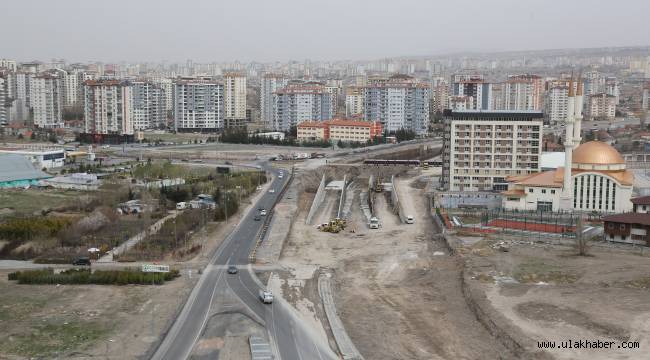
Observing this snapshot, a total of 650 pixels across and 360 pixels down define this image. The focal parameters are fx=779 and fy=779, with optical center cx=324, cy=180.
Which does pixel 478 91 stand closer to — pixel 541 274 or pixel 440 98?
pixel 440 98

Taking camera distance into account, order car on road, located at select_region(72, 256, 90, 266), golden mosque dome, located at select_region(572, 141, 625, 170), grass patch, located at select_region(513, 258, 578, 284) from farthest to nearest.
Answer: golden mosque dome, located at select_region(572, 141, 625, 170), car on road, located at select_region(72, 256, 90, 266), grass patch, located at select_region(513, 258, 578, 284)

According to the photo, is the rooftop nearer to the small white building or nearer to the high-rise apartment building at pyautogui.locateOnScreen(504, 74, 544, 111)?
the small white building

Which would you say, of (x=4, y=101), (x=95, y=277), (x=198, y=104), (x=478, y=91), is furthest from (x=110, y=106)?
(x=95, y=277)

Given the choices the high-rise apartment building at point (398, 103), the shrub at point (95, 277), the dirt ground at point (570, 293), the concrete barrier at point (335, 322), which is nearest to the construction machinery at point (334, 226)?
the dirt ground at point (570, 293)

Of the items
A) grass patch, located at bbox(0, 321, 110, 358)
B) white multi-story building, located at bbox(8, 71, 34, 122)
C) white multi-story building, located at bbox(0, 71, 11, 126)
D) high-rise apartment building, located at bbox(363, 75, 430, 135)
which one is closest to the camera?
grass patch, located at bbox(0, 321, 110, 358)

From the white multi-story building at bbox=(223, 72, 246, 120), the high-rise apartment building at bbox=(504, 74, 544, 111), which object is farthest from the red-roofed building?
the high-rise apartment building at bbox=(504, 74, 544, 111)
